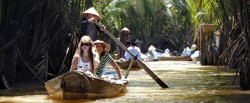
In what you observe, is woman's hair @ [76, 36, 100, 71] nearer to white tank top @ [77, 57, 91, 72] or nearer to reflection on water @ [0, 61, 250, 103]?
white tank top @ [77, 57, 91, 72]

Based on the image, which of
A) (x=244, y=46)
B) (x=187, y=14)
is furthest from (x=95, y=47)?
(x=187, y=14)

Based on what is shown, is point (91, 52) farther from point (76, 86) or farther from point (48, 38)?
point (48, 38)

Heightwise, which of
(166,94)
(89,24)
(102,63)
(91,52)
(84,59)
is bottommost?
(166,94)

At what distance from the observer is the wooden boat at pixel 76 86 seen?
675cm

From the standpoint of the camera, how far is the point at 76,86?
22.6ft

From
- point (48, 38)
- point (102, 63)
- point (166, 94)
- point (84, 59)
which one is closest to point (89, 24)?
point (48, 38)

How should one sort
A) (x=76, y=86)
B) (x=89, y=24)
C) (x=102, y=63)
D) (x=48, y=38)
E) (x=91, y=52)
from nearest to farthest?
(x=76, y=86) < (x=91, y=52) < (x=102, y=63) < (x=89, y=24) < (x=48, y=38)

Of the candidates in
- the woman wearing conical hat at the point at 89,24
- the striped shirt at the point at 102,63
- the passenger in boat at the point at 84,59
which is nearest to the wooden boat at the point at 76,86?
the passenger in boat at the point at 84,59

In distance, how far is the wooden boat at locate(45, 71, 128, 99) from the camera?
22.2ft

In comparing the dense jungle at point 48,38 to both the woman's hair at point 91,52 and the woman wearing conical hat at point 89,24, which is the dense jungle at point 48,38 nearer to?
the woman wearing conical hat at point 89,24

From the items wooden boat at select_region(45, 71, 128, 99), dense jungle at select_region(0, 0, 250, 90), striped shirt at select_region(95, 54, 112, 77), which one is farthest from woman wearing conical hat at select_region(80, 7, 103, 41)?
wooden boat at select_region(45, 71, 128, 99)

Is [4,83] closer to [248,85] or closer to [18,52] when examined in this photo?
[18,52]

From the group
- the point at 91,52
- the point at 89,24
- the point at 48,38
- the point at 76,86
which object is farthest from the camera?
the point at 48,38

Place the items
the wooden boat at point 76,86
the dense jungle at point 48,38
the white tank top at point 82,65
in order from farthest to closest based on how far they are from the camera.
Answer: the dense jungle at point 48,38 → the white tank top at point 82,65 → the wooden boat at point 76,86
